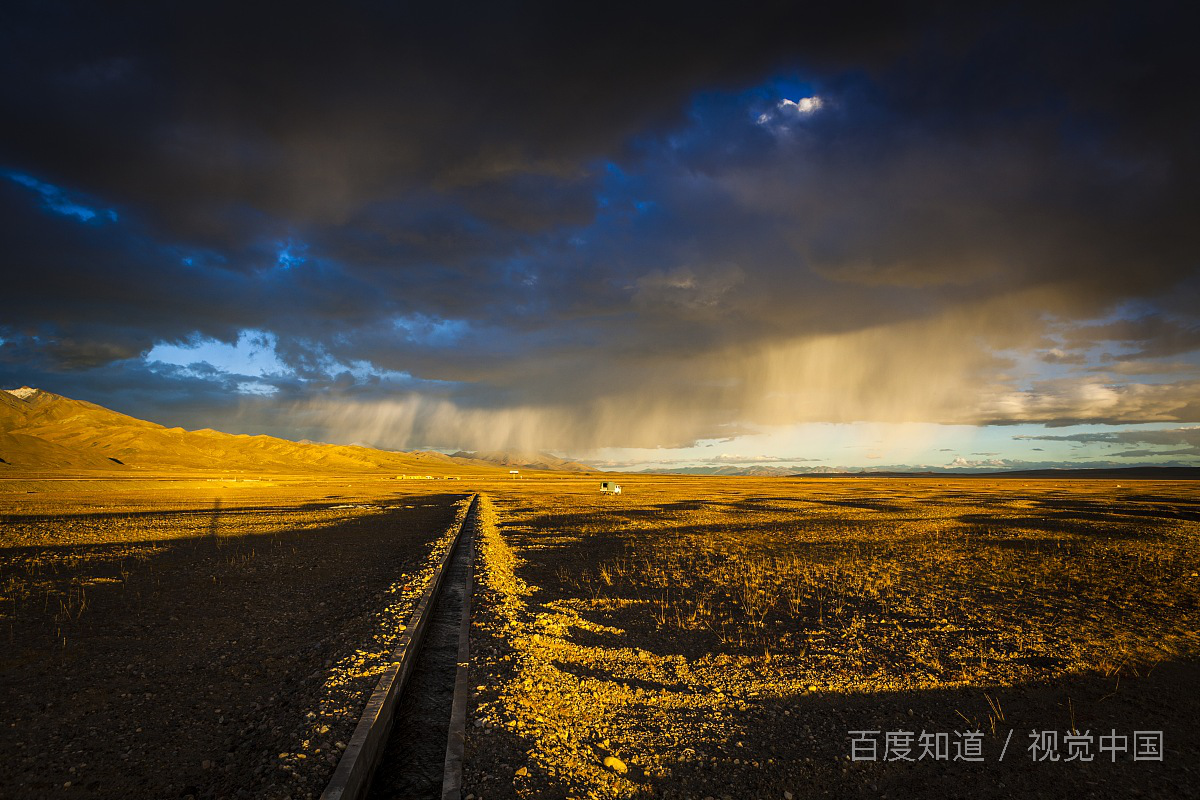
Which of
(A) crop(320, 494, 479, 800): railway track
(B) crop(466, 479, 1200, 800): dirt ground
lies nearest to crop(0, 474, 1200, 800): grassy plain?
(B) crop(466, 479, 1200, 800): dirt ground

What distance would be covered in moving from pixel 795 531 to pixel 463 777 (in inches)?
1038

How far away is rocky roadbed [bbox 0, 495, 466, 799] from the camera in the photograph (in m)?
5.87

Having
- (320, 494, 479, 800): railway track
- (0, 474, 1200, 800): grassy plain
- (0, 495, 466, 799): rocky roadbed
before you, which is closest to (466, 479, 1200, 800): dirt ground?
(0, 474, 1200, 800): grassy plain

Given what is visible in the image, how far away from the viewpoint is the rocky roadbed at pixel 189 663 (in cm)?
587

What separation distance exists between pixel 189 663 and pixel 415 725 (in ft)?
16.2

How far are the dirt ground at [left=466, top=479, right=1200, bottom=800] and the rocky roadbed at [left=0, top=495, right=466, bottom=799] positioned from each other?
2.26m

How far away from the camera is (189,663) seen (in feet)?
29.9

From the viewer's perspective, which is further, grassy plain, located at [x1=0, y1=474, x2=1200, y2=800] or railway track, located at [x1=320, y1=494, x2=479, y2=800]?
grassy plain, located at [x1=0, y1=474, x2=1200, y2=800]

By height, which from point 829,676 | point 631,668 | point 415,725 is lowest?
point 415,725

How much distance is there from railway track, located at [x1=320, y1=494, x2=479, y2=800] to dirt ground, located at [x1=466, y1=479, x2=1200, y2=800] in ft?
1.12

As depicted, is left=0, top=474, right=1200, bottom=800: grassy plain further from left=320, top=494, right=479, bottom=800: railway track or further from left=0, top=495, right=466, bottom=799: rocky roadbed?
left=320, top=494, right=479, bottom=800: railway track

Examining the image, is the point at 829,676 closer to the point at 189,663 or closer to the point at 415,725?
the point at 415,725

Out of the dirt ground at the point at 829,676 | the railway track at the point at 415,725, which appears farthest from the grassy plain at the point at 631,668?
the railway track at the point at 415,725

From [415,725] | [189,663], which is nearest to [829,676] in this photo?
[415,725]
